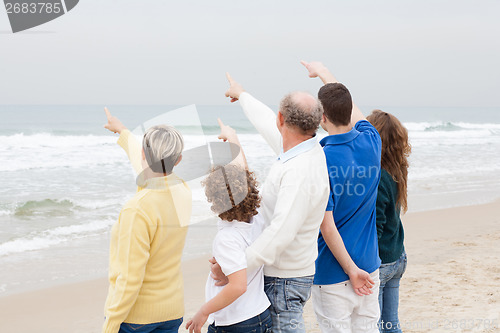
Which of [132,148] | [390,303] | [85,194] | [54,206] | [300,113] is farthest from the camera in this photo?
[85,194]

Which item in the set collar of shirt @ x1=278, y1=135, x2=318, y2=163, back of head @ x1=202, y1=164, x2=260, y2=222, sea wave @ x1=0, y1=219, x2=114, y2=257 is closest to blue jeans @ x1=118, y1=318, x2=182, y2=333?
back of head @ x1=202, y1=164, x2=260, y2=222

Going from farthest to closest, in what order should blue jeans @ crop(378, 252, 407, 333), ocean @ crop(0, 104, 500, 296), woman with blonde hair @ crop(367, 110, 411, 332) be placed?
ocean @ crop(0, 104, 500, 296) → blue jeans @ crop(378, 252, 407, 333) → woman with blonde hair @ crop(367, 110, 411, 332)

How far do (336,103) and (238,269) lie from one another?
86 cm

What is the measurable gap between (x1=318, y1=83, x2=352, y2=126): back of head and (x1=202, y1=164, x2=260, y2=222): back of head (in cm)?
57

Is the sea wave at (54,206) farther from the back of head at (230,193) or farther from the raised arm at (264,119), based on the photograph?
the back of head at (230,193)

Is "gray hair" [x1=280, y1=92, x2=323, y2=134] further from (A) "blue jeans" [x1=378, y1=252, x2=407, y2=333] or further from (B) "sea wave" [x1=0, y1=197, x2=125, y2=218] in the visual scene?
(B) "sea wave" [x1=0, y1=197, x2=125, y2=218]

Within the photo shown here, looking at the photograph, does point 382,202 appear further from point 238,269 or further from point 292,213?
point 238,269

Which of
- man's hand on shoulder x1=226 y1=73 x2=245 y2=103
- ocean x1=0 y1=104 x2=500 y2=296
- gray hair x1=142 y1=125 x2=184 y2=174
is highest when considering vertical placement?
gray hair x1=142 y1=125 x2=184 y2=174

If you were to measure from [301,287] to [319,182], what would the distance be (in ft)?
1.44

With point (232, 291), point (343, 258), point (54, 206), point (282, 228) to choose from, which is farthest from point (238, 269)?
point (54, 206)

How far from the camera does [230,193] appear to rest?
6.31 feet

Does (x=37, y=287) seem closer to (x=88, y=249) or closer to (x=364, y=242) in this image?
(x=88, y=249)

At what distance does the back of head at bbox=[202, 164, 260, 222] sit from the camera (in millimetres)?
1922

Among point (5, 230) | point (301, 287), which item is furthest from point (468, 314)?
point (5, 230)
